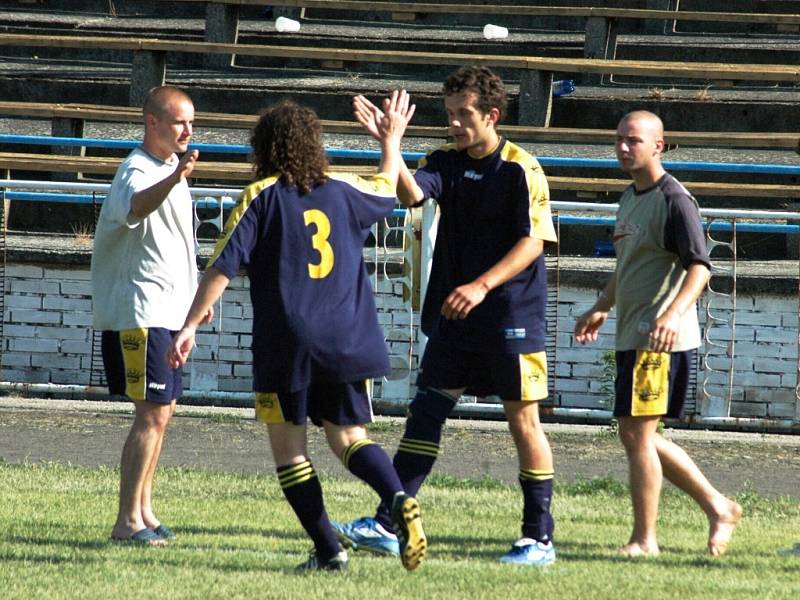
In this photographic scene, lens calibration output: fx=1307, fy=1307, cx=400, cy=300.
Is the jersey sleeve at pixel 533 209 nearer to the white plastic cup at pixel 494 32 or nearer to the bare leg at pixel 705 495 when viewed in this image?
the bare leg at pixel 705 495

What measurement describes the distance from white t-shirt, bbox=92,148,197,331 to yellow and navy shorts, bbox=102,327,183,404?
0.04 m

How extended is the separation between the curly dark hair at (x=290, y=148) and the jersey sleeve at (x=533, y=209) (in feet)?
2.87

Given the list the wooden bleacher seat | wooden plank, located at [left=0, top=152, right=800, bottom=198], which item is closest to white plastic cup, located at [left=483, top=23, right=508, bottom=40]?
the wooden bleacher seat

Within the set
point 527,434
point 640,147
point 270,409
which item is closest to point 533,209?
point 640,147

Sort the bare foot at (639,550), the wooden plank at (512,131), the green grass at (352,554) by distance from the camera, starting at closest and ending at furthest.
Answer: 1. the green grass at (352,554)
2. the bare foot at (639,550)
3. the wooden plank at (512,131)

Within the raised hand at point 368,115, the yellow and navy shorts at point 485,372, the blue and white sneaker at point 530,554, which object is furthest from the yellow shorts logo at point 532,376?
the raised hand at point 368,115

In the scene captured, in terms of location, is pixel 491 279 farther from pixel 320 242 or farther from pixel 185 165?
pixel 185 165

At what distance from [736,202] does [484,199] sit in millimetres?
8210

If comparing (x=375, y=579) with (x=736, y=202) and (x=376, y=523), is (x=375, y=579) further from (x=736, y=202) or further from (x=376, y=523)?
(x=736, y=202)

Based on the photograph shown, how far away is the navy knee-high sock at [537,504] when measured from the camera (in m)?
5.46

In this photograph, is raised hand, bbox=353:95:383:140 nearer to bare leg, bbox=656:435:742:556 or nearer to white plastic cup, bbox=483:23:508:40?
bare leg, bbox=656:435:742:556

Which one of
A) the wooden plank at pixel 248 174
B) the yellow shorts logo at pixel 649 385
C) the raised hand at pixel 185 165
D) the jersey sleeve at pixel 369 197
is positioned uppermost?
the wooden plank at pixel 248 174

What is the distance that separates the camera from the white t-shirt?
564 centimetres

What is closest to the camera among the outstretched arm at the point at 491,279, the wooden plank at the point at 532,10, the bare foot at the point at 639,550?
the outstretched arm at the point at 491,279
